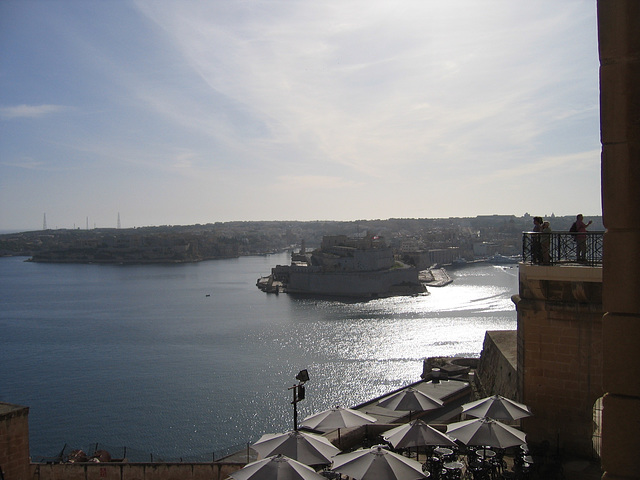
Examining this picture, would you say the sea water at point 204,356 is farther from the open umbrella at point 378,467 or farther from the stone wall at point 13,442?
the open umbrella at point 378,467

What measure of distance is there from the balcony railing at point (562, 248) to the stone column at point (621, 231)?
3.92 meters

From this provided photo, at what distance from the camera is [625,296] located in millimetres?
1738

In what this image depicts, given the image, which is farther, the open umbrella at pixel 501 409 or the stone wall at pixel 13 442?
the stone wall at pixel 13 442

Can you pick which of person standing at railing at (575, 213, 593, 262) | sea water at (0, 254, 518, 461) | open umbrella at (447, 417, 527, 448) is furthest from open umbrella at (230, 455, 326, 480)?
sea water at (0, 254, 518, 461)

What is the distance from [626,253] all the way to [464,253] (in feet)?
336

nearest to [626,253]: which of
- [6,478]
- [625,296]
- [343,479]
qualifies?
[625,296]

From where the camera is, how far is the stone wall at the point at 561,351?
217 inches

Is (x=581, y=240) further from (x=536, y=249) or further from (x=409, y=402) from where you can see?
(x=409, y=402)

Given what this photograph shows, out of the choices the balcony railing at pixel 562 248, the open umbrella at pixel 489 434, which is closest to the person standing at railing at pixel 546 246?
the balcony railing at pixel 562 248

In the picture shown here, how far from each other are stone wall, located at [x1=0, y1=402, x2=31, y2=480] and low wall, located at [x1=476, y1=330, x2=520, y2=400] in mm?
6389

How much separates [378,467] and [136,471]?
533cm

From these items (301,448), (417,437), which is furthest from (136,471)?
(417,437)

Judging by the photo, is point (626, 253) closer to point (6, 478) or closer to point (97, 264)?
point (6, 478)

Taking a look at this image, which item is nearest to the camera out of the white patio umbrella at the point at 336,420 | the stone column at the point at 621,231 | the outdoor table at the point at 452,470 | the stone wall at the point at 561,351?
the stone column at the point at 621,231
